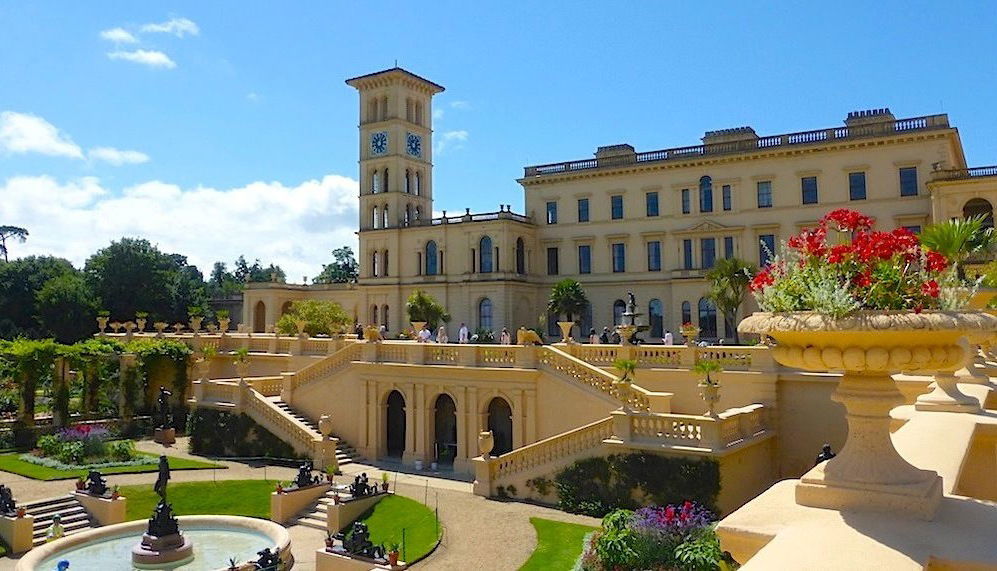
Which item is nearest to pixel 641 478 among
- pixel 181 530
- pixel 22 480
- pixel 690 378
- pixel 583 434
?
pixel 583 434

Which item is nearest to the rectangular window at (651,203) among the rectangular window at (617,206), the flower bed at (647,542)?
the rectangular window at (617,206)

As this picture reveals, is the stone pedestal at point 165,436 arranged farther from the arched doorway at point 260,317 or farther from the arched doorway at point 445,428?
the arched doorway at point 260,317

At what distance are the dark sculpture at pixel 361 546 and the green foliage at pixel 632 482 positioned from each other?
6.82 meters

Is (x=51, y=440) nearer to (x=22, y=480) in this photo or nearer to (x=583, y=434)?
(x=22, y=480)

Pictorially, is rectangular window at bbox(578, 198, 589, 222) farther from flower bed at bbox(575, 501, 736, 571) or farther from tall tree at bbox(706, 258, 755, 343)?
flower bed at bbox(575, 501, 736, 571)

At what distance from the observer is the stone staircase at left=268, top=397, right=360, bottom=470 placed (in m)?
31.5

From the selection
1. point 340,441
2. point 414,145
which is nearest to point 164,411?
point 340,441

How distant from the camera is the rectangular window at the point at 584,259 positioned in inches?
2261

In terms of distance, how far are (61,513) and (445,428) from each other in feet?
46.3

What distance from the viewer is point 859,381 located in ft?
17.5

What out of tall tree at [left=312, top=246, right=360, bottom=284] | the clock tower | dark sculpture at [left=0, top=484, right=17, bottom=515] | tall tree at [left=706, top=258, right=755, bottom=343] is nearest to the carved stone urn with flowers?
dark sculpture at [left=0, top=484, right=17, bottom=515]

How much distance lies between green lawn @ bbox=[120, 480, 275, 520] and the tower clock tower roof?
4516 cm

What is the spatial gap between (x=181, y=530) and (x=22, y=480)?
994 centimetres

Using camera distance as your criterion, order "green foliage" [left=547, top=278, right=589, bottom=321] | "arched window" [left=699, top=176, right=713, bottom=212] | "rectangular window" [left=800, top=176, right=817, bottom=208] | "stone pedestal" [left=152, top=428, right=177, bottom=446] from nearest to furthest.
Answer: "stone pedestal" [left=152, top=428, right=177, bottom=446] < "rectangular window" [left=800, top=176, right=817, bottom=208] < "green foliage" [left=547, top=278, right=589, bottom=321] < "arched window" [left=699, top=176, right=713, bottom=212]
